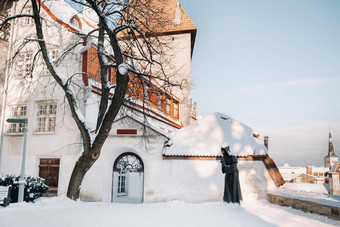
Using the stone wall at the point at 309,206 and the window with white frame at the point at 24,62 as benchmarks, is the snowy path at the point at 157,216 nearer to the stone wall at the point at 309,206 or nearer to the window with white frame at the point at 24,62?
the stone wall at the point at 309,206

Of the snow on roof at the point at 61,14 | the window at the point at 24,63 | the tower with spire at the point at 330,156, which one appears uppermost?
the snow on roof at the point at 61,14

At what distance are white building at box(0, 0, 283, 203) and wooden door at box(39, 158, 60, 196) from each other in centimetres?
5

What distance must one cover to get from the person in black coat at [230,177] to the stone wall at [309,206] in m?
1.86

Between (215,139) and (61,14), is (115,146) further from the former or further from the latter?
(61,14)

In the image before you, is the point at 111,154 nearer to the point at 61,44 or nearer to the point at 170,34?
the point at 61,44

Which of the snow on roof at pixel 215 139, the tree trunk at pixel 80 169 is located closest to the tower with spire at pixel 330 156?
the snow on roof at pixel 215 139

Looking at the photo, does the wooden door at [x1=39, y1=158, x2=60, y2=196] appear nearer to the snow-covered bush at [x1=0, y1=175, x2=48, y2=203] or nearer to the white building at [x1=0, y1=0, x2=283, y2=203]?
the white building at [x1=0, y1=0, x2=283, y2=203]

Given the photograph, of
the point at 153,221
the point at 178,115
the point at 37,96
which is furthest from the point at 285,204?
the point at 178,115

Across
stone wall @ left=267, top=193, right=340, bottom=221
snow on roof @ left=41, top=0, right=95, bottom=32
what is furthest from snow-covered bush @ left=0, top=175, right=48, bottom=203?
stone wall @ left=267, top=193, right=340, bottom=221

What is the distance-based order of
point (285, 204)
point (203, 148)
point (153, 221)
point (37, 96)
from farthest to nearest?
point (37, 96) → point (203, 148) → point (285, 204) → point (153, 221)

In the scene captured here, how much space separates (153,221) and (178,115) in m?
20.9

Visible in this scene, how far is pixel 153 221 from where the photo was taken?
28.6 feet

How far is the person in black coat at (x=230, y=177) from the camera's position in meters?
11.2

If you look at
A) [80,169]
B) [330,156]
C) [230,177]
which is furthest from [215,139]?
[330,156]
